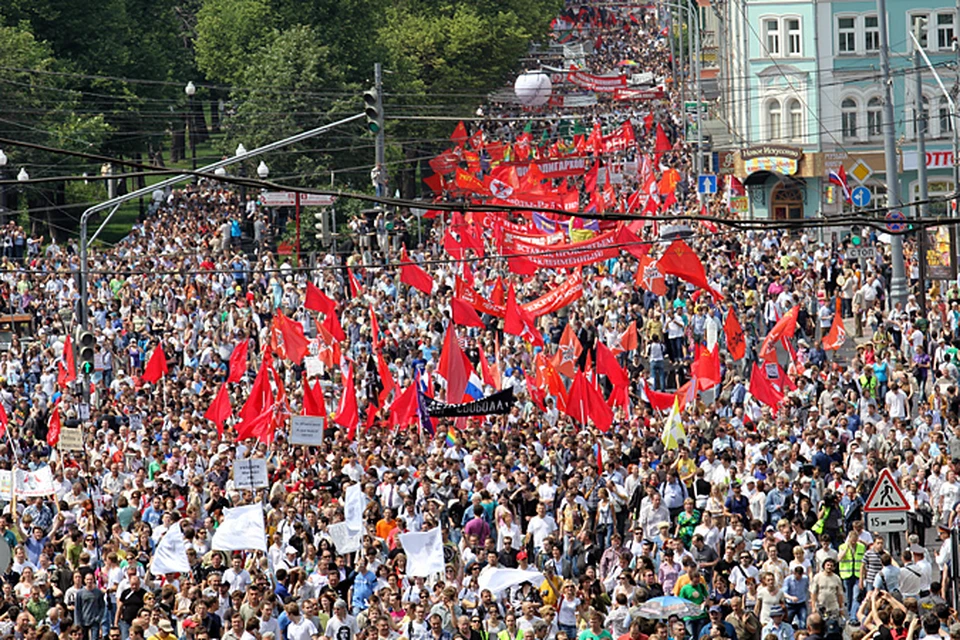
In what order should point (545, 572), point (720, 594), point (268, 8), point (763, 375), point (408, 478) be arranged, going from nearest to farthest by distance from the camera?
point (720, 594), point (545, 572), point (408, 478), point (763, 375), point (268, 8)

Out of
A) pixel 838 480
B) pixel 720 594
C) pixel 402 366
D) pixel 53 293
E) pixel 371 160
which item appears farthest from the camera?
pixel 371 160

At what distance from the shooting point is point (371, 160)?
6662cm

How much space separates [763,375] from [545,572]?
810cm

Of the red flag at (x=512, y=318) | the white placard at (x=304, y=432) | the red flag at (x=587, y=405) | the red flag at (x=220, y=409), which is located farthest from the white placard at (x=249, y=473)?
Answer: the red flag at (x=512, y=318)

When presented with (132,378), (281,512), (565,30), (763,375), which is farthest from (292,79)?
(565,30)

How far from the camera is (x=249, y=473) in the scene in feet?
76.5

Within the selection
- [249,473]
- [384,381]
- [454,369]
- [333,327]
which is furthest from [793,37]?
[249,473]

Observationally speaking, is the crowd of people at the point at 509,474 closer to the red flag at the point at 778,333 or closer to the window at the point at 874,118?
the red flag at the point at 778,333

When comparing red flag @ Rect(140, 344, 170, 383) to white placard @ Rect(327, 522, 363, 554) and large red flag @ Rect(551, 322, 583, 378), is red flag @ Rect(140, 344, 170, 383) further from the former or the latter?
white placard @ Rect(327, 522, 363, 554)

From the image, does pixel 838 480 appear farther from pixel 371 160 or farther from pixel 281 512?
pixel 371 160

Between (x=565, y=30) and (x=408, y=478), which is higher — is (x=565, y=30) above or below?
above

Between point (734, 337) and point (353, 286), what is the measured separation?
35.7 ft

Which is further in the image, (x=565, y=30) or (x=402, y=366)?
(x=565, y=30)

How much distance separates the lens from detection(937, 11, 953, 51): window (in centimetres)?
6322
